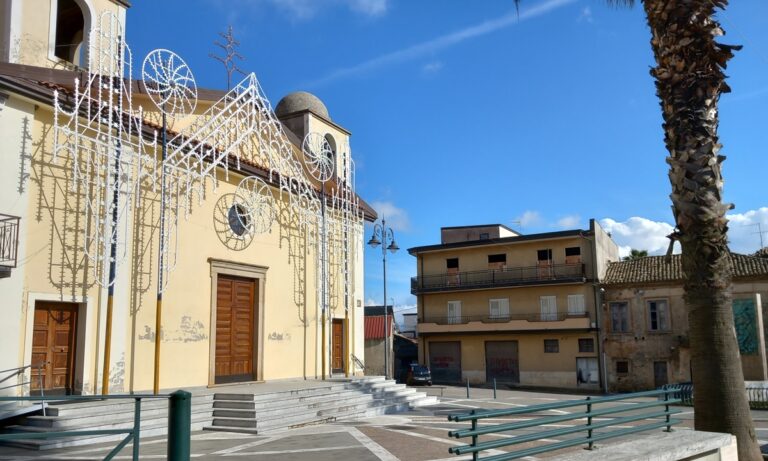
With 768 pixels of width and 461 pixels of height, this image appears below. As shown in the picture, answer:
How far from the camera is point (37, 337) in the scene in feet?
42.1

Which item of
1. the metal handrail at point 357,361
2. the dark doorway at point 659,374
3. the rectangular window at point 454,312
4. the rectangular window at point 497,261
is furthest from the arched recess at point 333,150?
the dark doorway at point 659,374

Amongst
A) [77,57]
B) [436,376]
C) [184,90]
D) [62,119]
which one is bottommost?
[436,376]

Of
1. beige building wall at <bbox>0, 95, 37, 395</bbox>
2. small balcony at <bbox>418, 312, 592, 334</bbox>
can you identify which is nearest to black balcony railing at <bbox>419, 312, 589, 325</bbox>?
small balcony at <bbox>418, 312, 592, 334</bbox>

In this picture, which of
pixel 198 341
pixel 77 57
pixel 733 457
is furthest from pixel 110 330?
pixel 733 457

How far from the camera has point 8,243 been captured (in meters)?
12.2

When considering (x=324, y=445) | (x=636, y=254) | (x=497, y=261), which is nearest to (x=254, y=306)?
(x=324, y=445)

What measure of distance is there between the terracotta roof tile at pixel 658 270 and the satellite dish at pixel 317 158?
18.2m

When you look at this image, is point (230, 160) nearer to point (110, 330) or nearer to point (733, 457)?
point (110, 330)

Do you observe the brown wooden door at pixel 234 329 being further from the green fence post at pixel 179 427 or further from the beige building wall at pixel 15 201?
the green fence post at pixel 179 427

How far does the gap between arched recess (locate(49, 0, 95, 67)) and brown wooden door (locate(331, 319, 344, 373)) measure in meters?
11.7

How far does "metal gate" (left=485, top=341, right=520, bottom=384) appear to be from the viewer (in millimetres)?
37625

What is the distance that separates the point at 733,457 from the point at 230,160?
46.2ft

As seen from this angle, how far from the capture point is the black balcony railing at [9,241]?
11961 millimetres

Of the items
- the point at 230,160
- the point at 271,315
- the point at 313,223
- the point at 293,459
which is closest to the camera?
the point at 293,459
